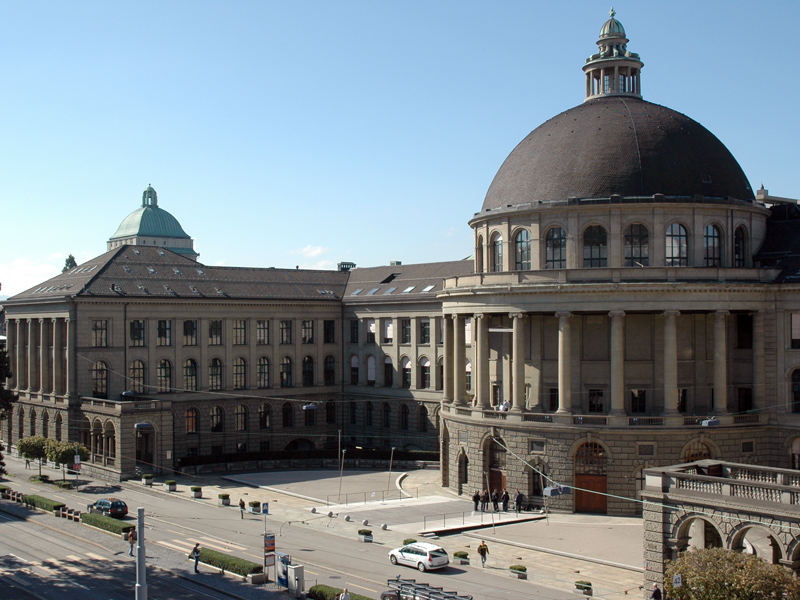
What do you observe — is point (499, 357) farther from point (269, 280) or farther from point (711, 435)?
point (269, 280)

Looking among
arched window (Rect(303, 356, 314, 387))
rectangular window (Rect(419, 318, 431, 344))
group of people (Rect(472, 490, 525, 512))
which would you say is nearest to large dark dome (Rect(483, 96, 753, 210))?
group of people (Rect(472, 490, 525, 512))

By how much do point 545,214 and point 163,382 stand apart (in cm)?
4370

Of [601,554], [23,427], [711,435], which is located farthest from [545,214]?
[23,427]

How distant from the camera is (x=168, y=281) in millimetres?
94062

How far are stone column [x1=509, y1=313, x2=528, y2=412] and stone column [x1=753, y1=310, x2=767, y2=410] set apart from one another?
1676 centimetres

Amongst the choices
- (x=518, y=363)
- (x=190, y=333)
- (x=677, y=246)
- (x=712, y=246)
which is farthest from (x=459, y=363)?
(x=190, y=333)

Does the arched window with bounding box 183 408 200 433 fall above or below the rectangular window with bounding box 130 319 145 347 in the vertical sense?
below

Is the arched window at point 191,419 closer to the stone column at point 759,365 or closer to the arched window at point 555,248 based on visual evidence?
the arched window at point 555,248

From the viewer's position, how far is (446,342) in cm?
7781

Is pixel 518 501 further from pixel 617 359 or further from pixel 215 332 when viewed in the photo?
pixel 215 332

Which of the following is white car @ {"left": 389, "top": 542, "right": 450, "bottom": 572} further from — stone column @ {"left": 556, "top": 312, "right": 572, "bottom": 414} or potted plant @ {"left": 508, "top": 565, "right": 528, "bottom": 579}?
stone column @ {"left": 556, "top": 312, "right": 572, "bottom": 414}

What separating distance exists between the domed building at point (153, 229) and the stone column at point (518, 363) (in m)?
117

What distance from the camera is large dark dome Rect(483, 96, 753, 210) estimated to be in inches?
2643

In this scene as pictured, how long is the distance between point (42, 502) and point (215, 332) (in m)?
31.2
